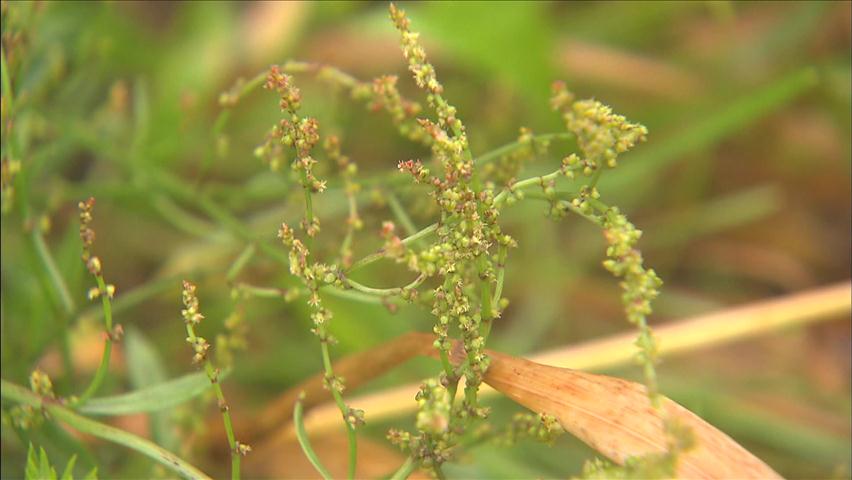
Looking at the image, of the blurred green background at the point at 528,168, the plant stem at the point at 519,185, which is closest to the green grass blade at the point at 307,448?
the plant stem at the point at 519,185

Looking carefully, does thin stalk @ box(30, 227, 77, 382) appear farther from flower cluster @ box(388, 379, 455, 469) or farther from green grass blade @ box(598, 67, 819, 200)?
green grass blade @ box(598, 67, 819, 200)

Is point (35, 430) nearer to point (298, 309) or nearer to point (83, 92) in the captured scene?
point (298, 309)

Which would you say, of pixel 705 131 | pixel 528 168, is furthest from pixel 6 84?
pixel 705 131

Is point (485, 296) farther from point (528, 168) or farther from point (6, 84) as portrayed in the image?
point (528, 168)

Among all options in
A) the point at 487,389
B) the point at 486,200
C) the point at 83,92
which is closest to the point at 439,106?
the point at 486,200

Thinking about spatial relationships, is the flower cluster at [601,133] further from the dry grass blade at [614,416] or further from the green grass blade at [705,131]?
the green grass blade at [705,131]
